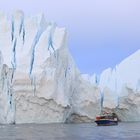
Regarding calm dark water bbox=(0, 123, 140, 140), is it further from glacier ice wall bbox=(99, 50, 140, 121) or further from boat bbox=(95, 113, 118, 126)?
glacier ice wall bbox=(99, 50, 140, 121)

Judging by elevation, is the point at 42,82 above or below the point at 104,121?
above

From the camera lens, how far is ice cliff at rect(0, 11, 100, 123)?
37.3m

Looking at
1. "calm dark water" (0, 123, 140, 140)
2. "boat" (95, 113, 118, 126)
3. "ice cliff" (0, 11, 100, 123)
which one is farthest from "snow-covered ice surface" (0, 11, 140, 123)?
"calm dark water" (0, 123, 140, 140)

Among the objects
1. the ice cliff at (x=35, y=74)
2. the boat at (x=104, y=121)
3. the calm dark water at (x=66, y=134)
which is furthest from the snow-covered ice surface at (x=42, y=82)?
the calm dark water at (x=66, y=134)

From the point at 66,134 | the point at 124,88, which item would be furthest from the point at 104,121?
the point at 66,134

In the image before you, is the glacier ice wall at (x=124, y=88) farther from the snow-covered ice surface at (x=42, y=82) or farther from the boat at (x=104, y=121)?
the boat at (x=104, y=121)

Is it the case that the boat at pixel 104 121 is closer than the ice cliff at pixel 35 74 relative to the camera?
No

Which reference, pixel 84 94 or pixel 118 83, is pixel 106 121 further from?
pixel 118 83

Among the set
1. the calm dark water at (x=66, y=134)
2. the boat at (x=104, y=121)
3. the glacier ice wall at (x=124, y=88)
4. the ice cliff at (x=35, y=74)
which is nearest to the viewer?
the calm dark water at (x=66, y=134)

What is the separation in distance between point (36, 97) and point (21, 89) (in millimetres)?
1353

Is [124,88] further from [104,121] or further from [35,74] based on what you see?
[35,74]

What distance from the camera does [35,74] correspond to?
3766 cm

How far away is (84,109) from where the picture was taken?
42.4m

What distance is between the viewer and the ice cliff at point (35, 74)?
37.3 meters
